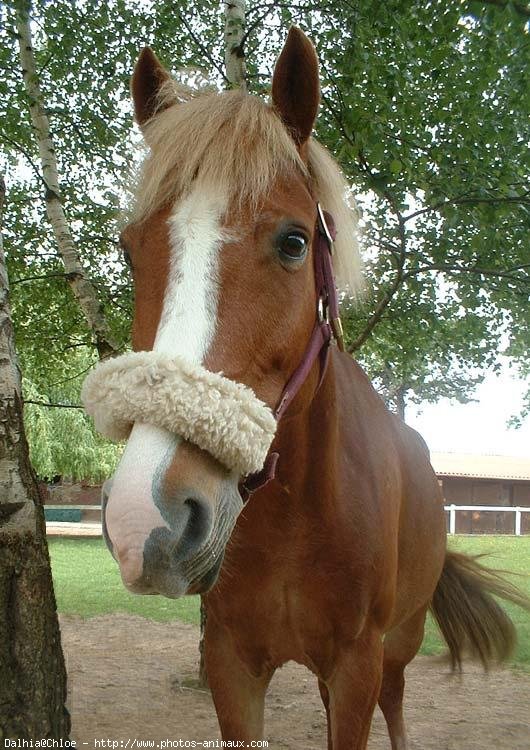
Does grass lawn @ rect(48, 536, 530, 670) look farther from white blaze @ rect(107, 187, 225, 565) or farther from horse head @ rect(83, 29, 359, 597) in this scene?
white blaze @ rect(107, 187, 225, 565)

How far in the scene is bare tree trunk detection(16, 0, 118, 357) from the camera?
458cm

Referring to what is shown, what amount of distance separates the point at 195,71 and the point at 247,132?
0.88 m

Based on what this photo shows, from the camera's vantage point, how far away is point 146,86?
221cm

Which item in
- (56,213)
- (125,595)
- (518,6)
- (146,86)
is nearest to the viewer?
(146,86)

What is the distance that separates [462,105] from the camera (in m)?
4.65

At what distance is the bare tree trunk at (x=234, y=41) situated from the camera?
476cm

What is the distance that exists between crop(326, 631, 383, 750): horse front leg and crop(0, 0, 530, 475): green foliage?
1.81 m

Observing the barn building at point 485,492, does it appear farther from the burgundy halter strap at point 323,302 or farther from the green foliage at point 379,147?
the burgundy halter strap at point 323,302

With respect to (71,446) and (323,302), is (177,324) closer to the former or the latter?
(323,302)

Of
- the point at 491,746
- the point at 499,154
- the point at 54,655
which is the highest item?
the point at 499,154

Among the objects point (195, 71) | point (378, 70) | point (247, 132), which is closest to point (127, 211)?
point (247, 132)

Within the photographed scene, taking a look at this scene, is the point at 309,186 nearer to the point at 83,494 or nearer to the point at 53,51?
the point at 53,51

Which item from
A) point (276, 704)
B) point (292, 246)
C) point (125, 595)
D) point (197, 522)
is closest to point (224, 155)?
point (292, 246)

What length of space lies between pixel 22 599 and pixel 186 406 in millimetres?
1478
